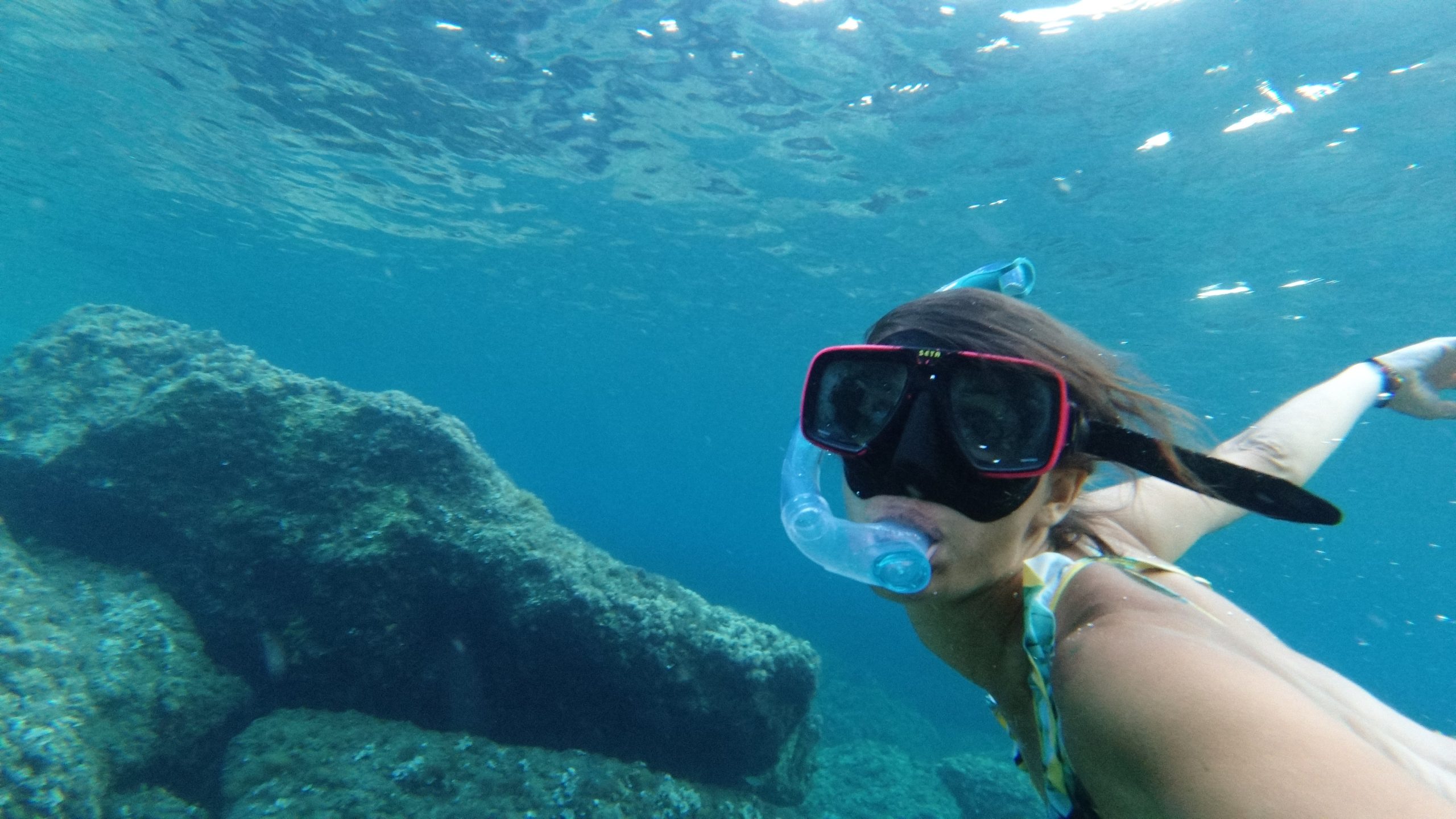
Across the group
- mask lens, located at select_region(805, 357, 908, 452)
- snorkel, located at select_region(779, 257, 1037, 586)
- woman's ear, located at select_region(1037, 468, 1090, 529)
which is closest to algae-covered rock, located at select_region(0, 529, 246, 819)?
snorkel, located at select_region(779, 257, 1037, 586)

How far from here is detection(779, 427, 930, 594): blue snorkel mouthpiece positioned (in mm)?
1731

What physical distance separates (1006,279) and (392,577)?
22.8 feet

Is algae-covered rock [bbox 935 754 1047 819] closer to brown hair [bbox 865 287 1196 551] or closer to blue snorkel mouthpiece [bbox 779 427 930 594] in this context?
brown hair [bbox 865 287 1196 551]

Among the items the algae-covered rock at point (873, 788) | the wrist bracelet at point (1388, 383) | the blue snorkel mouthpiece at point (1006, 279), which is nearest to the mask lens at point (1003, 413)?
the blue snorkel mouthpiece at point (1006, 279)

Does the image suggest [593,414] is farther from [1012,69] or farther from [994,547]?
[994,547]

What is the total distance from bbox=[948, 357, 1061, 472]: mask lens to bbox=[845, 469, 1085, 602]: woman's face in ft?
0.48

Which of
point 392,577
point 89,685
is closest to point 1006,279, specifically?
point 392,577

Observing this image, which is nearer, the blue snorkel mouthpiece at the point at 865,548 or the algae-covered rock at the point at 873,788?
the blue snorkel mouthpiece at the point at 865,548

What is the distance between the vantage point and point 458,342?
177 feet

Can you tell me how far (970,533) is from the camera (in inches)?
70.0

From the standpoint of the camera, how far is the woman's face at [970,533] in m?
1.78

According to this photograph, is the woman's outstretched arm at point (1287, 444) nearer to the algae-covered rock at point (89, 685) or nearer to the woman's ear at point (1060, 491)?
the woman's ear at point (1060, 491)

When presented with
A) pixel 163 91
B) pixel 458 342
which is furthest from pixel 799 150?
pixel 458 342

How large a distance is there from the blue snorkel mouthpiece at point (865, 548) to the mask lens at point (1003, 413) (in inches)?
11.6
